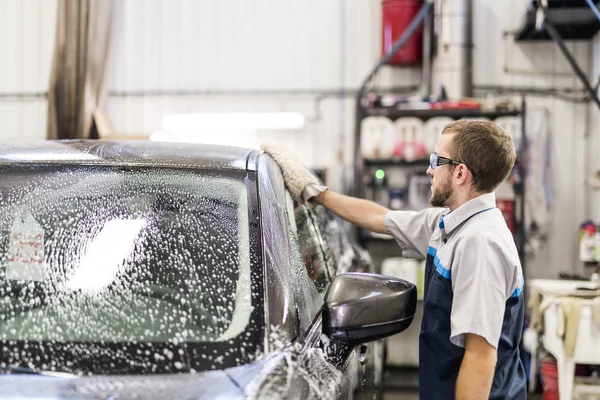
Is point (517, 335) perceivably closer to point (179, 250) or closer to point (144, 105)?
point (179, 250)

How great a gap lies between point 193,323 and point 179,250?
222 mm

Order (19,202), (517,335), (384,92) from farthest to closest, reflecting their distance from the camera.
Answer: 1. (384,92)
2. (517,335)
3. (19,202)

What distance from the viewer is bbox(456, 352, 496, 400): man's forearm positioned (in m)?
1.65

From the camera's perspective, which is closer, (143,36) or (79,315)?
(79,315)

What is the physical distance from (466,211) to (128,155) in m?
0.90

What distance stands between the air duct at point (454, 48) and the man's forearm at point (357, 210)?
13.3ft

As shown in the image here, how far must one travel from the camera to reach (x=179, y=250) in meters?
1.49

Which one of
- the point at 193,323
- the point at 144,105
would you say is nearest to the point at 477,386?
the point at 193,323

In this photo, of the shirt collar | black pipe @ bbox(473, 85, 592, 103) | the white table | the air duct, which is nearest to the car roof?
the shirt collar

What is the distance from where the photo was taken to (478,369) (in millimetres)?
1645

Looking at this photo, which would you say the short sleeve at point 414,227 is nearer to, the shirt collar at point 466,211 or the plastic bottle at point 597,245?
the shirt collar at point 466,211

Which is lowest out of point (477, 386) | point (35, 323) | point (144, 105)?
point (477, 386)

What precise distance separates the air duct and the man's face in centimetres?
452

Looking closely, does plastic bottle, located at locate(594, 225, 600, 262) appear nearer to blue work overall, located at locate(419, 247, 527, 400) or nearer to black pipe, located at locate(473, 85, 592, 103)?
black pipe, located at locate(473, 85, 592, 103)
